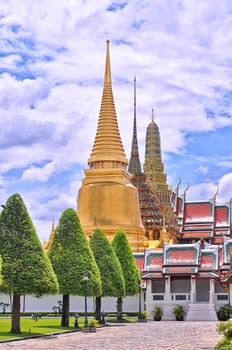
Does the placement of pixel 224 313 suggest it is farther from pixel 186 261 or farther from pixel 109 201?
pixel 109 201

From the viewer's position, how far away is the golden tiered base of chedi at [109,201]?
3349 inches

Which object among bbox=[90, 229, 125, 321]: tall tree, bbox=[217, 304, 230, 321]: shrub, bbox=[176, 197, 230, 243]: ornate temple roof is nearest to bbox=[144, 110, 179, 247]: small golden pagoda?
bbox=[176, 197, 230, 243]: ornate temple roof

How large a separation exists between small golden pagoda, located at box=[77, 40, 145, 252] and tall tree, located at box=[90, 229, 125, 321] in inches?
1366

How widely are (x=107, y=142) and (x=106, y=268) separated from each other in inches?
1536

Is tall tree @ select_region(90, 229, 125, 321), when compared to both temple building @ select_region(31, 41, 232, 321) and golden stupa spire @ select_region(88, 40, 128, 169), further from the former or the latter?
golden stupa spire @ select_region(88, 40, 128, 169)

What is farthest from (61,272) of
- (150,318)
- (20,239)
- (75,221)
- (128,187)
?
(128,187)

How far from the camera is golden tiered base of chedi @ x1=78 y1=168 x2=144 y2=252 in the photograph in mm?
85062

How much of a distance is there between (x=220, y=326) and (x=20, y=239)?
13.4m

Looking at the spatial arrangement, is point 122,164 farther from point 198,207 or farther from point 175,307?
point 175,307

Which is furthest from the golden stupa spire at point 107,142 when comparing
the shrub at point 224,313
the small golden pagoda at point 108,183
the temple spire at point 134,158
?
the shrub at point 224,313

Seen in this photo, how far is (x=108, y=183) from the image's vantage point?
86562mm

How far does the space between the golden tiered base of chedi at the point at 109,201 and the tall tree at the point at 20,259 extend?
48.9m

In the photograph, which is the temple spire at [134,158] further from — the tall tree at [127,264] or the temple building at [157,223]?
the tall tree at [127,264]

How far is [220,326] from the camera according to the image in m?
25.2
